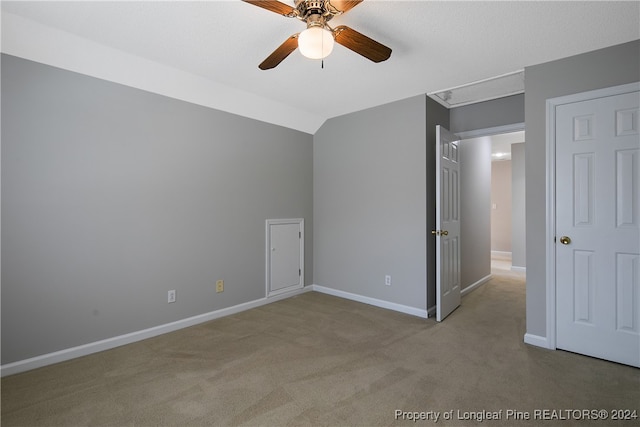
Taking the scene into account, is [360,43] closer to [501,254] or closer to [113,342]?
[113,342]

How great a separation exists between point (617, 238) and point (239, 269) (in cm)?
343

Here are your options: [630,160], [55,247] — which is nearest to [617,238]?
[630,160]

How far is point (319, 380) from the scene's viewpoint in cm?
217

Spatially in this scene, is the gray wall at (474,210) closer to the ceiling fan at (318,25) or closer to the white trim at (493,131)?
the white trim at (493,131)

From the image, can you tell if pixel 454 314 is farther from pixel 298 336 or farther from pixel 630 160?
pixel 630 160

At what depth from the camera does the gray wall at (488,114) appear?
343 centimetres

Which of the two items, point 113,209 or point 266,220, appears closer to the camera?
point 113,209

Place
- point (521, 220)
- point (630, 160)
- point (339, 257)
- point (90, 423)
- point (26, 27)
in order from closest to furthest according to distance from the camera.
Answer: point (90, 423)
point (26, 27)
point (630, 160)
point (339, 257)
point (521, 220)

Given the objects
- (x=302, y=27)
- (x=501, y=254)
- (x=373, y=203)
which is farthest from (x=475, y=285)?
(x=302, y=27)

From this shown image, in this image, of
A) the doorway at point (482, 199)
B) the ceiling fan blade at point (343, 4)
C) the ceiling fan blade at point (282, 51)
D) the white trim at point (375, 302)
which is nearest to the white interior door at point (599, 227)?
the doorway at point (482, 199)

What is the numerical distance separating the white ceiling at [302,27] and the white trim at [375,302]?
2410 mm

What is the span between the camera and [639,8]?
6.44ft

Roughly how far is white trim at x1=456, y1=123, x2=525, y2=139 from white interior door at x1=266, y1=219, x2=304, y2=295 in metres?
2.35

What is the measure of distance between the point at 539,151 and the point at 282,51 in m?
2.28
